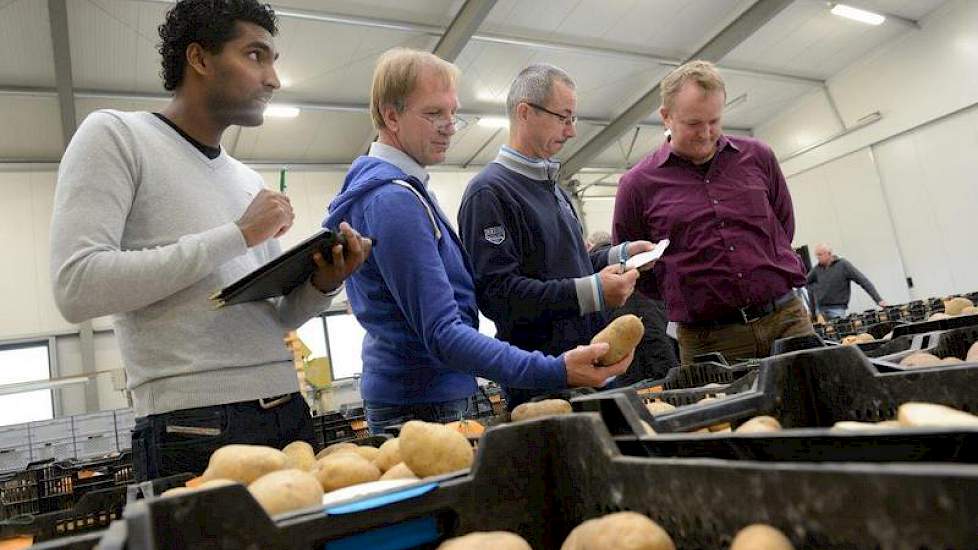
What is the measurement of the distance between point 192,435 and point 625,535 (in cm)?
82

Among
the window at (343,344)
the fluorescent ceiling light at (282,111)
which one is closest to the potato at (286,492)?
the fluorescent ceiling light at (282,111)

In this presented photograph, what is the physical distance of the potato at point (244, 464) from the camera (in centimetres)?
60

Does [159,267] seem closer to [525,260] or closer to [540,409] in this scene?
[540,409]

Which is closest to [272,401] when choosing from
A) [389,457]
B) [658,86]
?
[389,457]

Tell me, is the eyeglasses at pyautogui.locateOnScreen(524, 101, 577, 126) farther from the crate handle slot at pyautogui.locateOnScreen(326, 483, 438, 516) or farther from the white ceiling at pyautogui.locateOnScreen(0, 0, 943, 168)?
the white ceiling at pyautogui.locateOnScreen(0, 0, 943, 168)

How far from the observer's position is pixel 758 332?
1.78m

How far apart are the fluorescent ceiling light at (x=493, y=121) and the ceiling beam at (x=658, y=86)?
1409 mm

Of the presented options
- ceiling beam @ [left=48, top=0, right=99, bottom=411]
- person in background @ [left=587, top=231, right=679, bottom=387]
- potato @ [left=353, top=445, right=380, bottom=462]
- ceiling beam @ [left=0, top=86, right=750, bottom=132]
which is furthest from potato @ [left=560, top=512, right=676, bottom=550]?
ceiling beam @ [left=0, top=86, right=750, bottom=132]

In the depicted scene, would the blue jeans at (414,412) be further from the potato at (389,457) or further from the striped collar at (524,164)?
the striped collar at (524,164)

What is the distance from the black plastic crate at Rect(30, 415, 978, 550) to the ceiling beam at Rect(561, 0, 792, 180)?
6442 millimetres

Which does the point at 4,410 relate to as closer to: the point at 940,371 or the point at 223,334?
the point at 223,334

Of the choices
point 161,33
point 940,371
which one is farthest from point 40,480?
point 940,371

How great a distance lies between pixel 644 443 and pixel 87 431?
5.83m

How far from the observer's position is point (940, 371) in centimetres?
57
